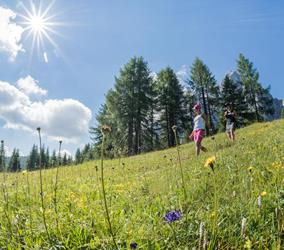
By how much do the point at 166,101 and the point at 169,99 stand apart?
0.61m

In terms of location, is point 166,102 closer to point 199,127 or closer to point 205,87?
point 205,87

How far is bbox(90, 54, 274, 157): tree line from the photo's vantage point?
52156 mm

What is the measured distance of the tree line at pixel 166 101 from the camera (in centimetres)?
5216

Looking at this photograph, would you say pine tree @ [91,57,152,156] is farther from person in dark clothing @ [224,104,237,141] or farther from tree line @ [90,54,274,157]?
person in dark clothing @ [224,104,237,141]

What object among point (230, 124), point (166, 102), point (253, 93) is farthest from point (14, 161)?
point (253, 93)

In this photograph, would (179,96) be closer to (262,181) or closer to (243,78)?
(243,78)

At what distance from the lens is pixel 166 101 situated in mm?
58844

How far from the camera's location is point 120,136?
53.9m

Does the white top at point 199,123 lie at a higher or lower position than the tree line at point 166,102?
lower

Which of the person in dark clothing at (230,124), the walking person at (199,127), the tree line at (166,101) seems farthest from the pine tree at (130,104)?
the walking person at (199,127)

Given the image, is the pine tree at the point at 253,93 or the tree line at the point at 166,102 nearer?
the tree line at the point at 166,102

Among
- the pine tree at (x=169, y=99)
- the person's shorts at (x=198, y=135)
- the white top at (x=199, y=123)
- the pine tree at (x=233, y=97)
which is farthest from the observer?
the pine tree at (x=233, y=97)

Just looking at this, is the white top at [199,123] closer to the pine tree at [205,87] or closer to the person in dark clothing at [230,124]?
the person in dark clothing at [230,124]

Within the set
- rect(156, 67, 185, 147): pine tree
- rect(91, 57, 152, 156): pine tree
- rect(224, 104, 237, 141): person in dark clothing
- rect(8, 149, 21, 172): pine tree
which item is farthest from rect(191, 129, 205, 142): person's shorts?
rect(156, 67, 185, 147): pine tree
